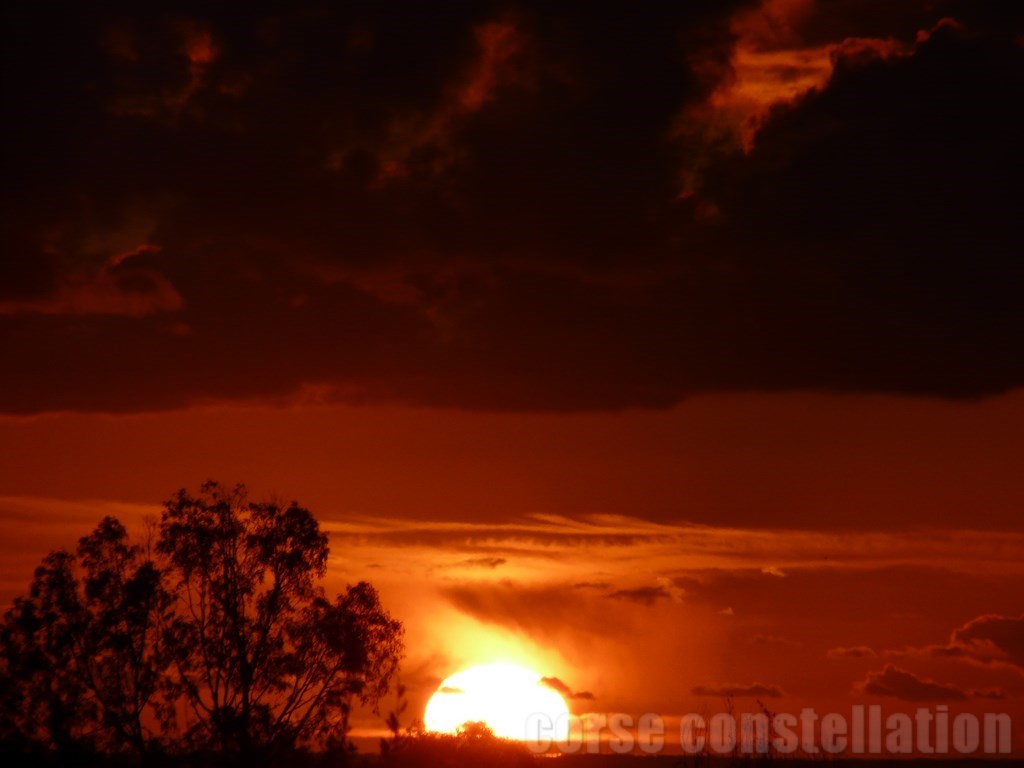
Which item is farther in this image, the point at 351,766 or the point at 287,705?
the point at 287,705

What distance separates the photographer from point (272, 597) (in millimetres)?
70125

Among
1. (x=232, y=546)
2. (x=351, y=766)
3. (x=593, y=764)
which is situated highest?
(x=232, y=546)

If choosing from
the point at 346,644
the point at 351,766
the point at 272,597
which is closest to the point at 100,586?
the point at 272,597

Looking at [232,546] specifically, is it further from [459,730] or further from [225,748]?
[225,748]

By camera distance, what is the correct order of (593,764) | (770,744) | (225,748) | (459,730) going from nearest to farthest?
(225,748), (770,744), (459,730), (593,764)

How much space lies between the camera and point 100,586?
69062 mm

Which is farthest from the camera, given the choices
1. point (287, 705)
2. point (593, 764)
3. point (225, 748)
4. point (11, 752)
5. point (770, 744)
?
A: point (593, 764)

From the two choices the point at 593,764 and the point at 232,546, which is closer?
the point at 232,546

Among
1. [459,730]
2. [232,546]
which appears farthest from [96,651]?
[459,730]

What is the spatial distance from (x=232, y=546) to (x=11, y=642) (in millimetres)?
12204

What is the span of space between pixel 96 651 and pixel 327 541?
1318cm

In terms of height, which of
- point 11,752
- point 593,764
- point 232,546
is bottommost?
point 593,764

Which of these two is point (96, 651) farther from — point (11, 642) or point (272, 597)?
point (272, 597)

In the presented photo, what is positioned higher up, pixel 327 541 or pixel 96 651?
pixel 327 541
